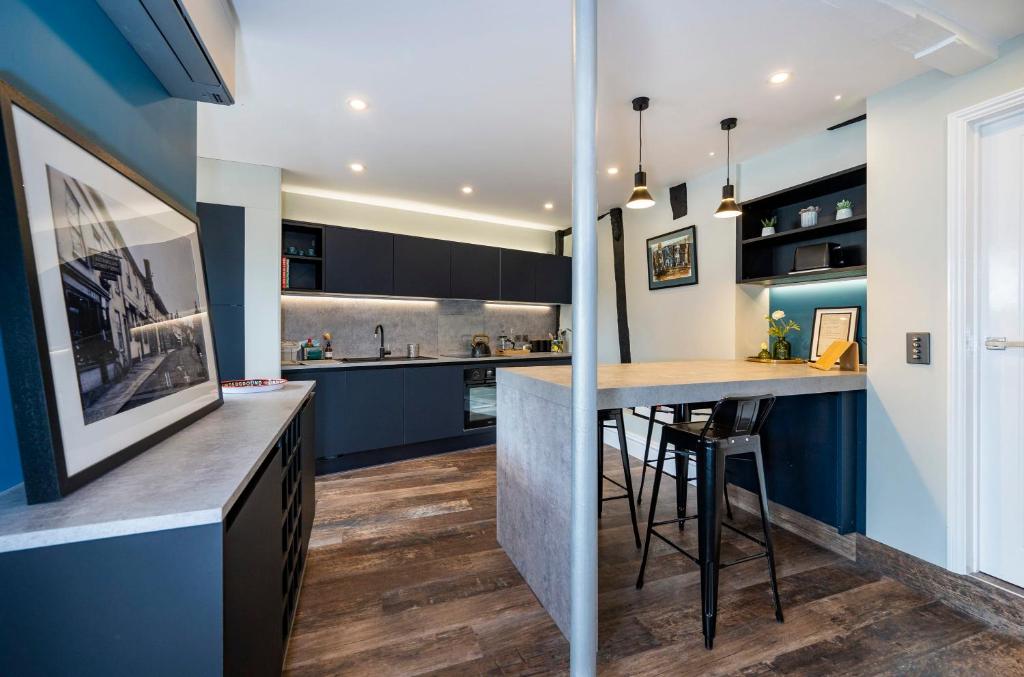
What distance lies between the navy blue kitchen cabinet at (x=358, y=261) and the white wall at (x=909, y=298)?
149 inches

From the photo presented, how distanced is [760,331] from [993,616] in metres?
2.04

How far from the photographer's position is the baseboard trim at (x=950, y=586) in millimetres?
1840

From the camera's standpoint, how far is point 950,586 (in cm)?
202

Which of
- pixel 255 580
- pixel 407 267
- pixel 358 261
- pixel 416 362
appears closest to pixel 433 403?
pixel 416 362

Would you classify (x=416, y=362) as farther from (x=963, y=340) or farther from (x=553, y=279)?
(x=963, y=340)

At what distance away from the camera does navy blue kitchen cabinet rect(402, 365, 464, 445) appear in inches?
165

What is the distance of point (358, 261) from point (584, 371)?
3.35m

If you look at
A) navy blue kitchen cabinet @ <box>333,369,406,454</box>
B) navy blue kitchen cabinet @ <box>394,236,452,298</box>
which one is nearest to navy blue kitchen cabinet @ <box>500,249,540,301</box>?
navy blue kitchen cabinet @ <box>394,236,452,298</box>

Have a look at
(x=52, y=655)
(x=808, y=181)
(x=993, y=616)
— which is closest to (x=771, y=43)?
(x=808, y=181)

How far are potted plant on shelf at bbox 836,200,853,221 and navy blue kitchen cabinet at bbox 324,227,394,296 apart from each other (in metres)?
3.66

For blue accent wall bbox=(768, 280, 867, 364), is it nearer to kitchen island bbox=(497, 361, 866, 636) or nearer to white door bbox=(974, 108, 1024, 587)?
kitchen island bbox=(497, 361, 866, 636)

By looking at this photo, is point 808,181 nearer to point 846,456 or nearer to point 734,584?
point 846,456

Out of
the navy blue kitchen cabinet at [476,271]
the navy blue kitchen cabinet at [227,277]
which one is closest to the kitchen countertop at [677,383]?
the navy blue kitchen cabinet at [227,277]

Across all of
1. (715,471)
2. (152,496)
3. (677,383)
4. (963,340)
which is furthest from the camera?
(963,340)
